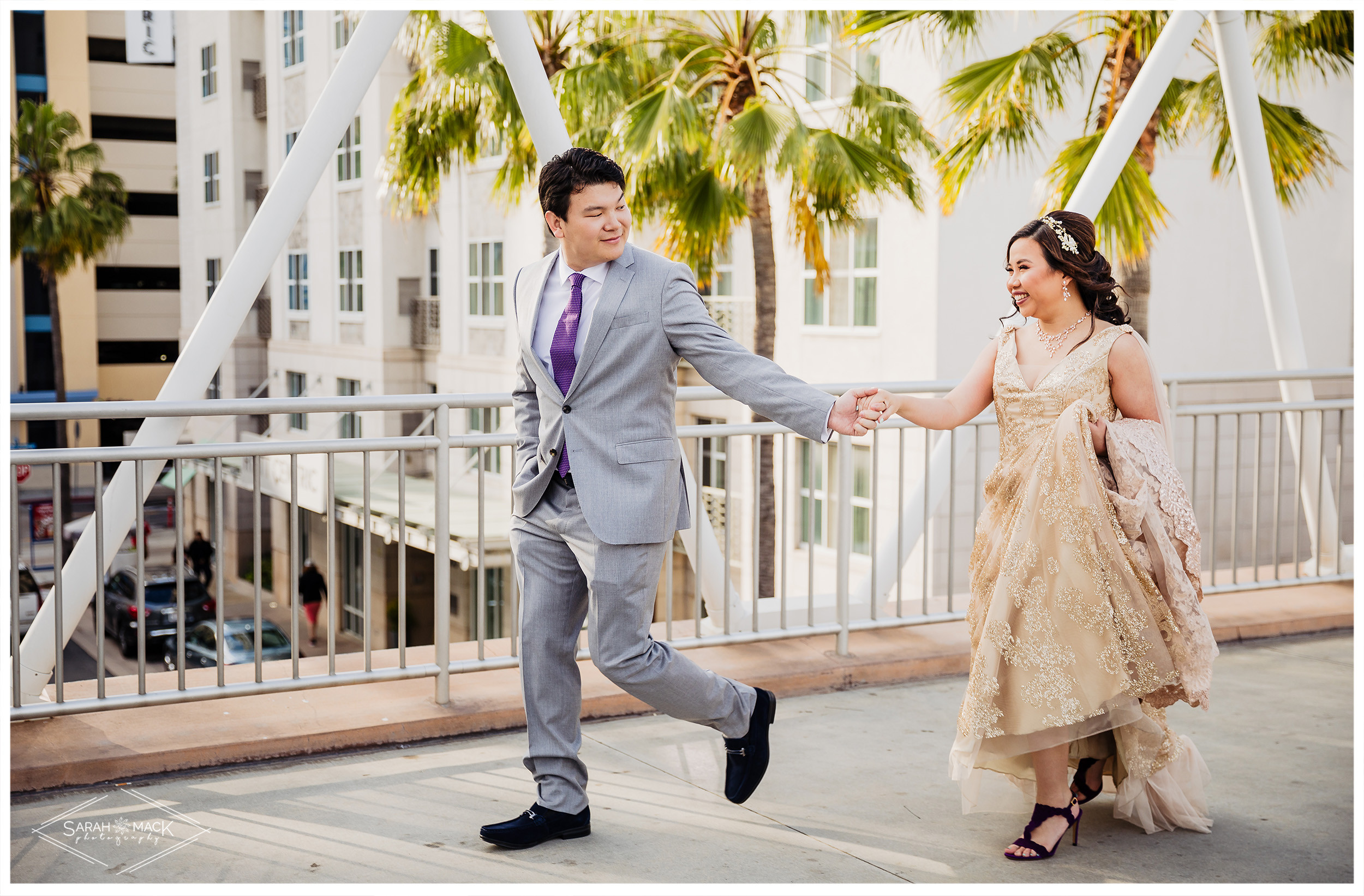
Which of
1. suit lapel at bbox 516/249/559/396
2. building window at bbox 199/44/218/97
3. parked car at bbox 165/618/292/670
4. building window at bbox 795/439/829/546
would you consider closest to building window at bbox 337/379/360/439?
parked car at bbox 165/618/292/670

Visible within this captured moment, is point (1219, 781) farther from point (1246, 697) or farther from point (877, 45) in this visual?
point (877, 45)

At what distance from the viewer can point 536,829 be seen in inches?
136

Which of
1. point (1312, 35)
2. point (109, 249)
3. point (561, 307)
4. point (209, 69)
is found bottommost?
point (561, 307)

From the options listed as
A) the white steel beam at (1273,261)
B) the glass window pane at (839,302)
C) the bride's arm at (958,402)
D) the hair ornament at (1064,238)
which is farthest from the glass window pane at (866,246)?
the hair ornament at (1064,238)

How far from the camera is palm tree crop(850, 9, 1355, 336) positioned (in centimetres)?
970

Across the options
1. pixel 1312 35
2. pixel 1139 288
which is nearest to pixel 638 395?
pixel 1312 35

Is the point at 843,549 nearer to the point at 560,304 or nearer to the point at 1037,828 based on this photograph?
the point at 1037,828

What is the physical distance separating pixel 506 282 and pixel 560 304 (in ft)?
74.2

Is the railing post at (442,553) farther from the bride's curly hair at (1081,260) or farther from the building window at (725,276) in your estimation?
the building window at (725,276)

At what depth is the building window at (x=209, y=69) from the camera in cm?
3538

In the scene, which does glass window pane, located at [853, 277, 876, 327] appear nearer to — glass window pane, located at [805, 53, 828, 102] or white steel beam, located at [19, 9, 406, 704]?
glass window pane, located at [805, 53, 828, 102]

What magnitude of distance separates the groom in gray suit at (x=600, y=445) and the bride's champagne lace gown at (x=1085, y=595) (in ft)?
1.66

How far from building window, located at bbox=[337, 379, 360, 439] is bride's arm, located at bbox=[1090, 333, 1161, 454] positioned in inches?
1011

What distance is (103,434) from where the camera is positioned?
4519 centimetres
